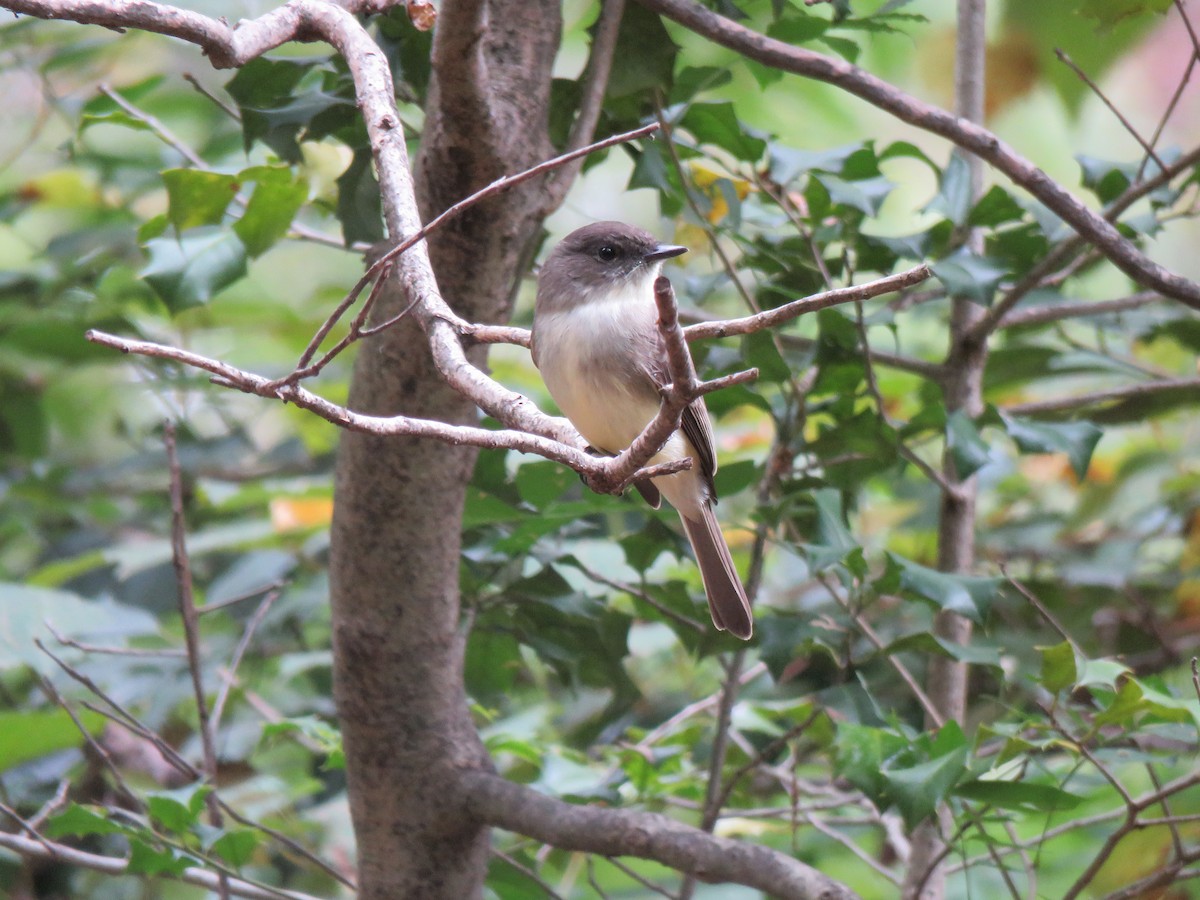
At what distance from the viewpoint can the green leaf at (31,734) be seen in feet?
9.81

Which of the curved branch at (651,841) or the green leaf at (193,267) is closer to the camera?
the curved branch at (651,841)

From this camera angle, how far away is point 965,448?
263cm

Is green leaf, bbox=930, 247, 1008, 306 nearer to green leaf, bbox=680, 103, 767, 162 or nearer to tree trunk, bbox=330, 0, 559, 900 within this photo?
green leaf, bbox=680, 103, 767, 162

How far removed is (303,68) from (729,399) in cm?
123

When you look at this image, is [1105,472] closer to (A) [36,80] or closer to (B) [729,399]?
(B) [729,399]

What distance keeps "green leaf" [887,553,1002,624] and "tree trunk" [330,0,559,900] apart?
2.98ft

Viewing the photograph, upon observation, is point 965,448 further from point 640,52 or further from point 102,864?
point 102,864

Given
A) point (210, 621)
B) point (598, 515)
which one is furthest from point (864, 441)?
point (210, 621)

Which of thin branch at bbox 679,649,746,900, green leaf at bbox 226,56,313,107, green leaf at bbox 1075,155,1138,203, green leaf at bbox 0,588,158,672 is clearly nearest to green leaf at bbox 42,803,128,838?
green leaf at bbox 0,588,158,672

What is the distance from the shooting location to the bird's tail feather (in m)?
2.58

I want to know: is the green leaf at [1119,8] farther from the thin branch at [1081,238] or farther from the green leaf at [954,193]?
the green leaf at [954,193]

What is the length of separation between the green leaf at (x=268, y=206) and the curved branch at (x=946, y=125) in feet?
2.81

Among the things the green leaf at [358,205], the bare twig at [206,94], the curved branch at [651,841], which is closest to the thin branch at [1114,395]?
the curved branch at [651,841]

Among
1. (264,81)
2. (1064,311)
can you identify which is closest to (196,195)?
(264,81)
